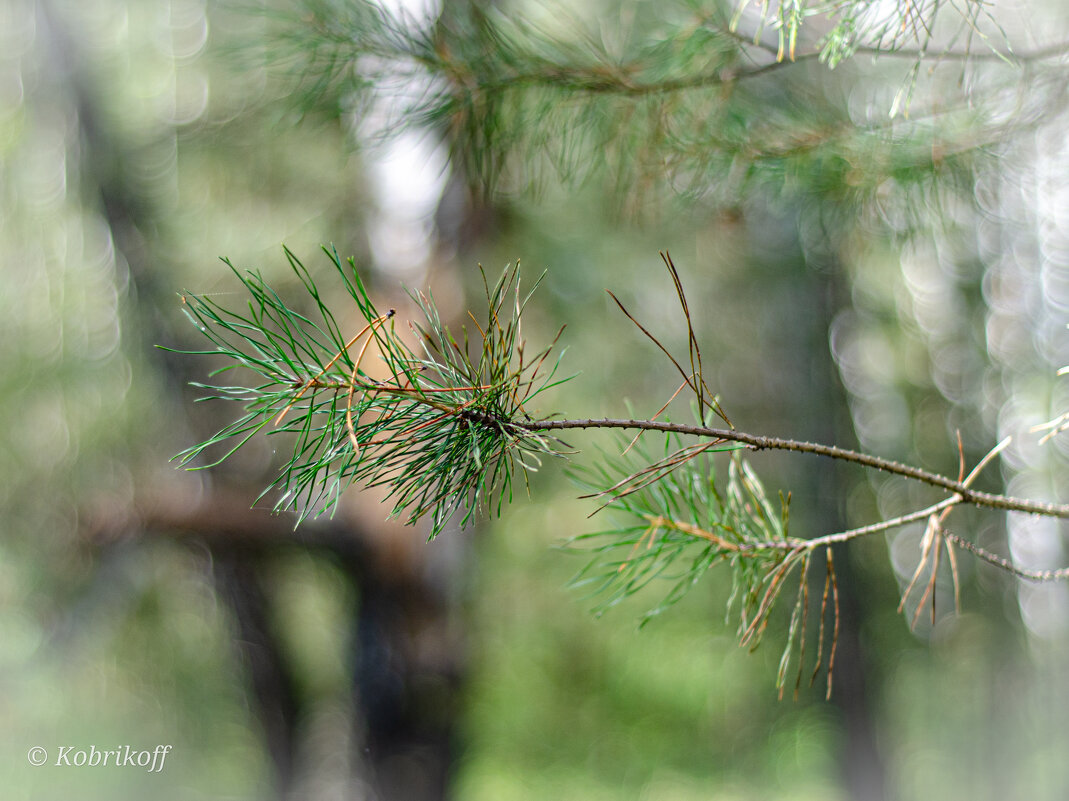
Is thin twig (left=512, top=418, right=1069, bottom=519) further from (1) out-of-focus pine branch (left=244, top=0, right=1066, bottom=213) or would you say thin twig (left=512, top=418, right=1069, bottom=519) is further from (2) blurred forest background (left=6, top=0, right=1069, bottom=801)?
(1) out-of-focus pine branch (left=244, top=0, right=1066, bottom=213)

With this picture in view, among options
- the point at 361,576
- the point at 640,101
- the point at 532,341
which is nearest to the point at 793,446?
the point at 640,101

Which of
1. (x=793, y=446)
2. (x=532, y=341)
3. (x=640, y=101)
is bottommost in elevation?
(x=793, y=446)

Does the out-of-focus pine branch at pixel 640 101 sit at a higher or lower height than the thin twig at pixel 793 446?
higher

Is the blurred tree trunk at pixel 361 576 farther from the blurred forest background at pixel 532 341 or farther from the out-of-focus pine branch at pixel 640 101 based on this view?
the out-of-focus pine branch at pixel 640 101

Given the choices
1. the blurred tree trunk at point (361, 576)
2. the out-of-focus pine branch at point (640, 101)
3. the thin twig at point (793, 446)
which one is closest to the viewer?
the thin twig at point (793, 446)

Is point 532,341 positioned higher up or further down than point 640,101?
higher up

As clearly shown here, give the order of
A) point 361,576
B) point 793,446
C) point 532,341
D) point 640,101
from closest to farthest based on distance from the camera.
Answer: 1. point 793,446
2. point 640,101
3. point 361,576
4. point 532,341

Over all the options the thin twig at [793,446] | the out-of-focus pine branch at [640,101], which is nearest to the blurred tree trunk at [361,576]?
the out-of-focus pine branch at [640,101]

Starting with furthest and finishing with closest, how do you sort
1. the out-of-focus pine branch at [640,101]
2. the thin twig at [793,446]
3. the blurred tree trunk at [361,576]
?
1. the blurred tree trunk at [361,576]
2. the out-of-focus pine branch at [640,101]
3. the thin twig at [793,446]

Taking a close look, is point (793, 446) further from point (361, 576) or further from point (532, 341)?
point (532, 341)
